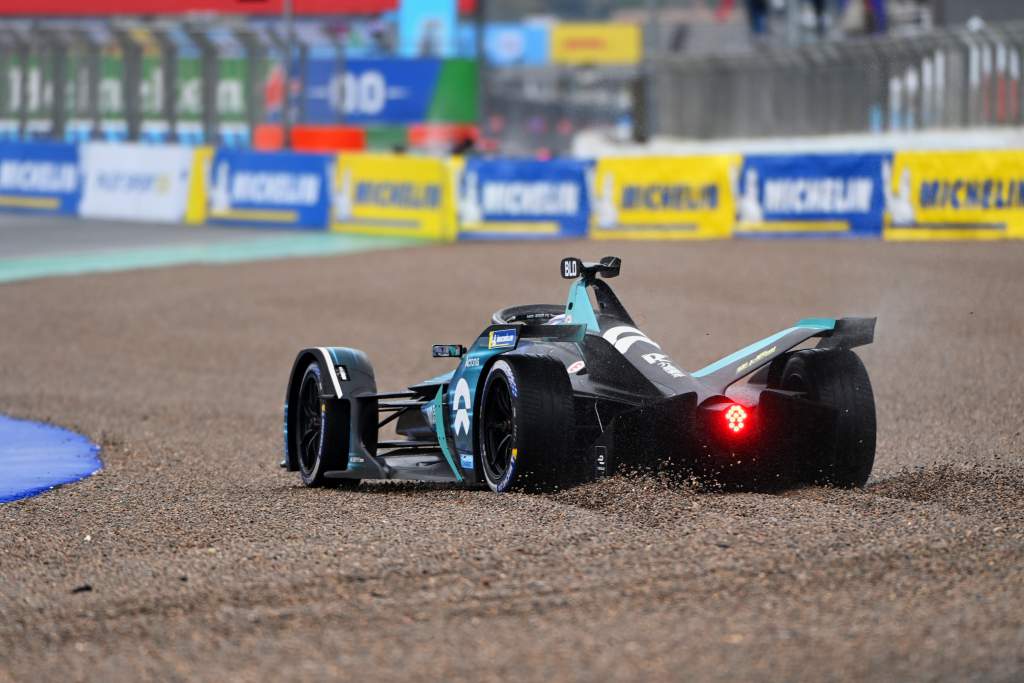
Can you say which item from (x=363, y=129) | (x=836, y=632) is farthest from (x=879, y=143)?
(x=836, y=632)

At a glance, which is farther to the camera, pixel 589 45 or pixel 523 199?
pixel 589 45

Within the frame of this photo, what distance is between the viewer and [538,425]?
22.1ft

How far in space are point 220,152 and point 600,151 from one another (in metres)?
13.6

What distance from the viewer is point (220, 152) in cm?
2916

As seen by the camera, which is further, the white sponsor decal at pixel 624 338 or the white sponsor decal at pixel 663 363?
the white sponsor decal at pixel 624 338

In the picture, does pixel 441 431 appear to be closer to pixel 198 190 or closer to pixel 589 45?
pixel 198 190

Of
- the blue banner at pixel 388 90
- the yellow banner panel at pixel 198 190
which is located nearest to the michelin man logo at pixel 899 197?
the yellow banner panel at pixel 198 190

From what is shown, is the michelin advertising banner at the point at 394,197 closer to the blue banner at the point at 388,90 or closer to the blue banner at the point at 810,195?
the blue banner at the point at 810,195

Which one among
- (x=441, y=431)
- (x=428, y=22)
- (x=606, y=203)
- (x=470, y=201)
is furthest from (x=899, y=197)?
(x=428, y=22)

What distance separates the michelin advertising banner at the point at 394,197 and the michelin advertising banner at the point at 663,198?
2755 mm

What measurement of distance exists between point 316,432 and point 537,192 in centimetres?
1704

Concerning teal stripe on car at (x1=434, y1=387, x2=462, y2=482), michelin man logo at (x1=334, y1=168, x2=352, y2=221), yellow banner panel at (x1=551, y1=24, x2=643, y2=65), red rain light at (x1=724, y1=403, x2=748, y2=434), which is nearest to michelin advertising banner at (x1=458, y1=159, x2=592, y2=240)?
michelin man logo at (x1=334, y1=168, x2=352, y2=221)

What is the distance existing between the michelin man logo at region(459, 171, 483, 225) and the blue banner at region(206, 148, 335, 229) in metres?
2.91

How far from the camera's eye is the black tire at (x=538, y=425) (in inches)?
266
